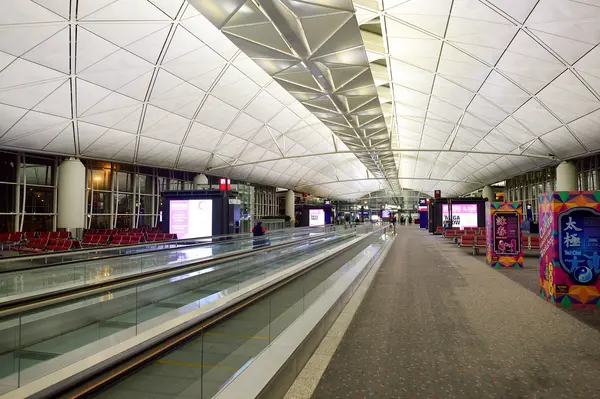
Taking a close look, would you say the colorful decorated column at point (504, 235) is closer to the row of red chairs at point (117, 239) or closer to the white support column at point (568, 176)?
the row of red chairs at point (117, 239)

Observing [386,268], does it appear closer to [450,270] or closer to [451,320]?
[450,270]

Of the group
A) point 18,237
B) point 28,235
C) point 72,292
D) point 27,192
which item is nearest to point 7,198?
point 27,192

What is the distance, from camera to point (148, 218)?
35469 mm

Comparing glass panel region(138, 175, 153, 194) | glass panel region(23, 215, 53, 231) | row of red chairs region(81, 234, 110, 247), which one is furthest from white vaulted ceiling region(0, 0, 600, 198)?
row of red chairs region(81, 234, 110, 247)

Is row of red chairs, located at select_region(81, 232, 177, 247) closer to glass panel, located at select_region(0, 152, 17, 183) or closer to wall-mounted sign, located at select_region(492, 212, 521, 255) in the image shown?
glass panel, located at select_region(0, 152, 17, 183)

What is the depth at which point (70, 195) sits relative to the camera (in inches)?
1021

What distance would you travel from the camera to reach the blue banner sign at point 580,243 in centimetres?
878

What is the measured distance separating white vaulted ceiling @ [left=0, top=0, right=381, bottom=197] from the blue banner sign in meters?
17.7

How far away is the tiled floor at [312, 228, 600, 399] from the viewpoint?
4.50m

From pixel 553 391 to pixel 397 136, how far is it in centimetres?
4128

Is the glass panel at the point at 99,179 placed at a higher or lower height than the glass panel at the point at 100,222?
higher

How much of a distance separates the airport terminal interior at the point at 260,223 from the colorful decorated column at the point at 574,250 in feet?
0.16

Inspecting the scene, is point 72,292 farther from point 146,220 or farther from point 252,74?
point 146,220

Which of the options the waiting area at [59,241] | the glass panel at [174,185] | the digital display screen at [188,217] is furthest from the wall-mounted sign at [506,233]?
the glass panel at [174,185]
